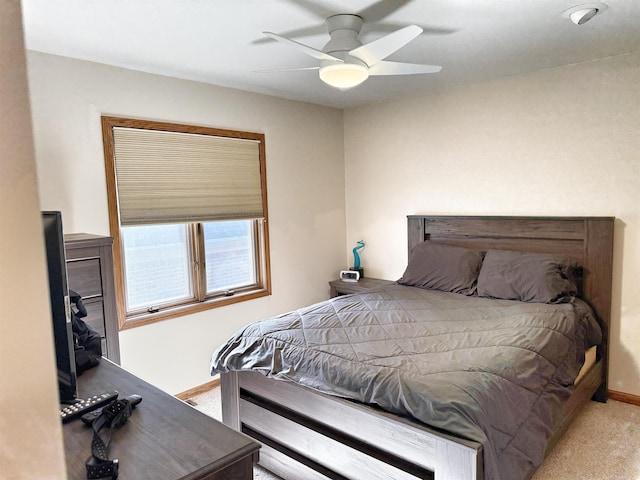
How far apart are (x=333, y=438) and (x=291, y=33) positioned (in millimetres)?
2083

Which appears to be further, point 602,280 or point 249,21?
point 602,280

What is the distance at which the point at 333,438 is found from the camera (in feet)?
6.44

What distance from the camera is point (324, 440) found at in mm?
1984

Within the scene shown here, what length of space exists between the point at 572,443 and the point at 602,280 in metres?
1.13

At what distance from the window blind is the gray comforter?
1151mm

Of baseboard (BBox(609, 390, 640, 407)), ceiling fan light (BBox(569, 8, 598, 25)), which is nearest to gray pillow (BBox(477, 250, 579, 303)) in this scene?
baseboard (BBox(609, 390, 640, 407))

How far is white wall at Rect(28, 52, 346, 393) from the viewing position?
8.72 ft

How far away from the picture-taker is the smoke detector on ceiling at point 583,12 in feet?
6.93

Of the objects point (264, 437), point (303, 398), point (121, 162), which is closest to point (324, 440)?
point (303, 398)

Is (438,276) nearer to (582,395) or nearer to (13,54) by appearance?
(582,395)

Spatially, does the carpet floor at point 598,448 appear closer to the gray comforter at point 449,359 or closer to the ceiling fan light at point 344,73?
the gray comforter at point 449,359

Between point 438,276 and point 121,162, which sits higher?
point 121,162

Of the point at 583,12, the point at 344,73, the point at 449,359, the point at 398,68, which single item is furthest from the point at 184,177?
the point at 583,12

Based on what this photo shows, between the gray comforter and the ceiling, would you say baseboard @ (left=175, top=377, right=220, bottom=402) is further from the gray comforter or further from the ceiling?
the ceiling
